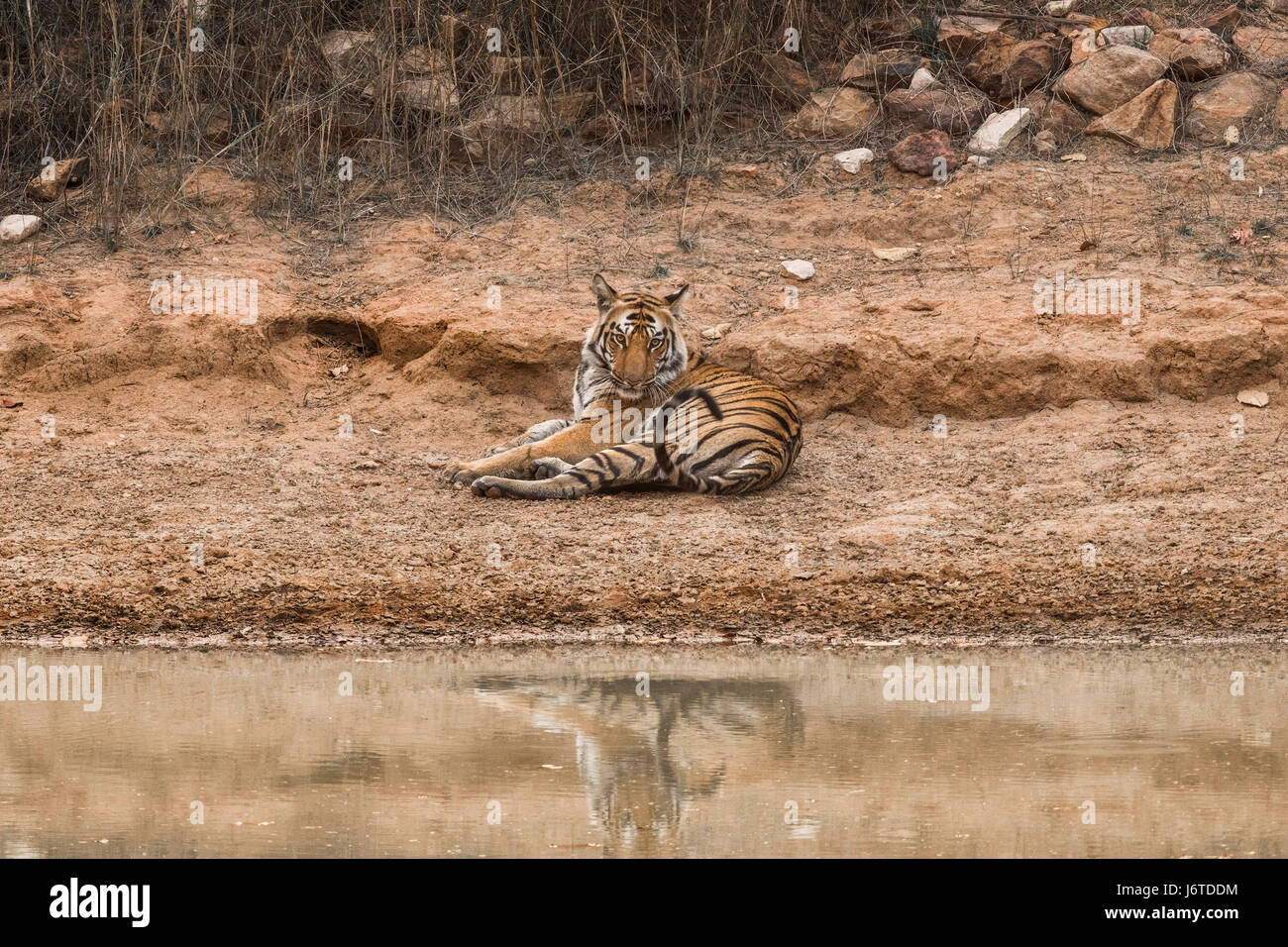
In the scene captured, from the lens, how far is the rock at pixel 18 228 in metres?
9.52

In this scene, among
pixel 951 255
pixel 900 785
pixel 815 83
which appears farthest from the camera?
pixel 815 83

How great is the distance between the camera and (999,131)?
33.1ft

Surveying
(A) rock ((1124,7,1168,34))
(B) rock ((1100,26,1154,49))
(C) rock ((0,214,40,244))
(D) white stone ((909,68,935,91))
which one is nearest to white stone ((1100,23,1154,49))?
(B) rock ((1100,26,1154,49))

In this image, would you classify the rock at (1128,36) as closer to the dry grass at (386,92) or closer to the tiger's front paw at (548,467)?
the dry grass at (386,92)

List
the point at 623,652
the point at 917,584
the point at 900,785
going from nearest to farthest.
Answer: the point at 900,785, the point at 623,652, the point at 917,584

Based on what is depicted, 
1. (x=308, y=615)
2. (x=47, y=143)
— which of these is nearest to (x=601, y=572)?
(x=308, y=615)

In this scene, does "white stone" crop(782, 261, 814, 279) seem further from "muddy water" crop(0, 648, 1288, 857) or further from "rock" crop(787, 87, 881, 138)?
"muddy water" crop(0, 648, 1288, 857)

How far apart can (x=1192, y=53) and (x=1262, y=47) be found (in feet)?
2.19

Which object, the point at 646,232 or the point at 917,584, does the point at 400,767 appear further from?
the point at 646,232

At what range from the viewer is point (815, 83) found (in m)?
10.8

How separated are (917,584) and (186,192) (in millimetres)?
6075

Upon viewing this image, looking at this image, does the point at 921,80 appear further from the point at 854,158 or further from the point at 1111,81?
the point at 1111,81

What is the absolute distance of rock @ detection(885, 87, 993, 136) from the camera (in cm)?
1027

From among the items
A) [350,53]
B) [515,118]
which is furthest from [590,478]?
[350,53]
